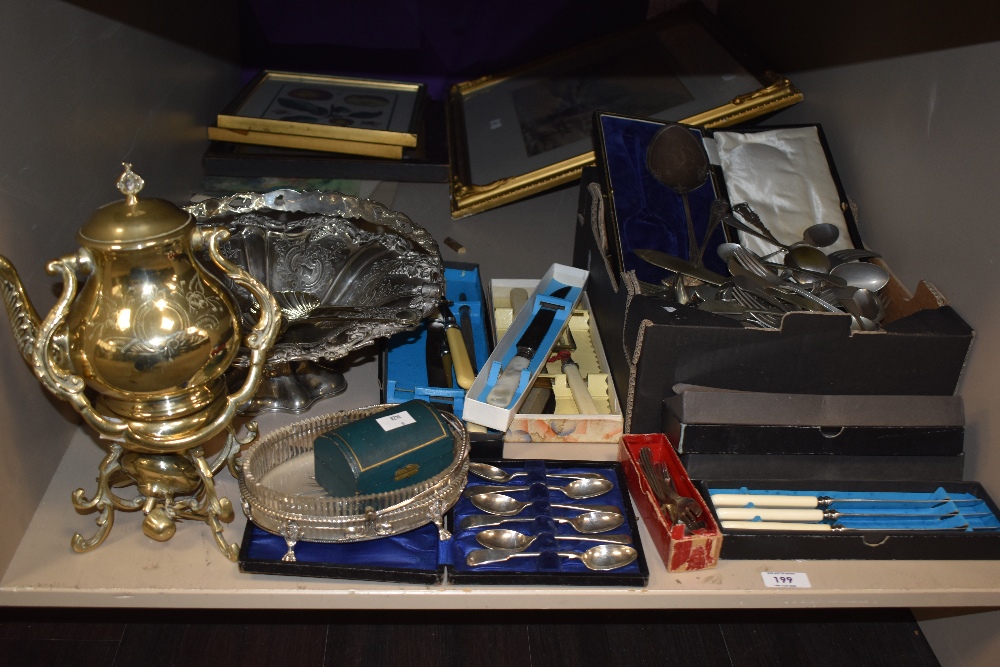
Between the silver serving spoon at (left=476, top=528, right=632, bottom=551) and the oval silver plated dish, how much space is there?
12.0 inches

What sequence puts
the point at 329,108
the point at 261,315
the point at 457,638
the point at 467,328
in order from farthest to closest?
the point at 329,108 < the point at 457,638 < the point at 467,328 < the point at 261,315

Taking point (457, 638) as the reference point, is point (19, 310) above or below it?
above

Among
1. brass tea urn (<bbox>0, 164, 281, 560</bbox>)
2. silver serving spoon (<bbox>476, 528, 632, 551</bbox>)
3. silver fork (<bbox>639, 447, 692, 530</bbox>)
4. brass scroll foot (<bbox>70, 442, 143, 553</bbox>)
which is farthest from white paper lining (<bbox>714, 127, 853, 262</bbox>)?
brass scroll foot (<bbox>70, 442, 143, 553</bbox>)

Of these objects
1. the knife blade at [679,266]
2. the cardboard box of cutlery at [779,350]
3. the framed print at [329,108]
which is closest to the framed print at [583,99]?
the framed print at [329,108]

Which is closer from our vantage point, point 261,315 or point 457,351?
point 261,315

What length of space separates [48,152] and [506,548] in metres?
0.65

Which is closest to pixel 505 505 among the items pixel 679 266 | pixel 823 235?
pixel 679 266

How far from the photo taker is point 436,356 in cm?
110

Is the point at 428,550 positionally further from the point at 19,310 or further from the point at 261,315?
the point at 19,310

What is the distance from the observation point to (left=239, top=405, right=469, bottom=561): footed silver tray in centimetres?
82

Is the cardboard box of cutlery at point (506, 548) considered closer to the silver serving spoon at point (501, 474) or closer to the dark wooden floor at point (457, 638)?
the silver serving spoon at point (501, 474)

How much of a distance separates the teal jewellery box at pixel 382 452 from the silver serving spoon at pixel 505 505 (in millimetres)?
66

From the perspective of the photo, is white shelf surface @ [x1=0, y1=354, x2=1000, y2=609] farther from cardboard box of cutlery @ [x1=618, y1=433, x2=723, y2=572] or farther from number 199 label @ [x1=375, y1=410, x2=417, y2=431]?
number 199 label @ [x1=375, y1=410, x2=417, y2=431]

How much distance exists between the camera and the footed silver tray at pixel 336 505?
0.82 meters
